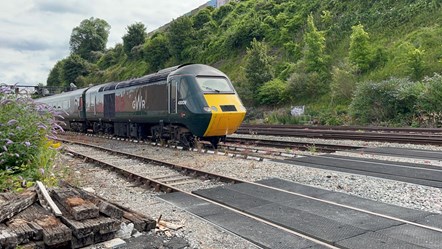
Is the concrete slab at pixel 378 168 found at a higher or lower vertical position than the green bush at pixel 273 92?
lower

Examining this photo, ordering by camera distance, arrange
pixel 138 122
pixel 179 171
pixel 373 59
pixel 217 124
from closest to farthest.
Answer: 1. pixel 179 171
2. pixel 217 124
3. pixel 138 122
4. pixel 373 59

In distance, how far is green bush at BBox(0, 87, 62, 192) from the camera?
23.1 ft

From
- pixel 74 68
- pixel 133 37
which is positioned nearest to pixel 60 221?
pixel 133 37

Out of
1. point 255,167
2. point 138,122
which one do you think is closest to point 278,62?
point 138,122

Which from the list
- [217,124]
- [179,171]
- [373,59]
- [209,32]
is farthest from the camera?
[209,32]

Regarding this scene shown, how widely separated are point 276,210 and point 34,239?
3419 millimetres

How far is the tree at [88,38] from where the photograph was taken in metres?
101

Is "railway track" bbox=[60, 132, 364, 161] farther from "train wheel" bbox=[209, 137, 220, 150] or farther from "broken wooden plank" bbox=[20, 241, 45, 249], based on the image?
"broken wooden plank" bbox=[20, 241, 45, 249]

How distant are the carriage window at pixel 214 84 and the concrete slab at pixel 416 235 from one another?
9619 millimetres

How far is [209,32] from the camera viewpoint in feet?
187

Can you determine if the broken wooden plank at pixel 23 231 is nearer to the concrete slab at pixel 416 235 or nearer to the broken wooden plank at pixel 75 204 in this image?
the broken wooden plank at pixel 75 204

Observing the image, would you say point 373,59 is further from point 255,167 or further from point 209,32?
point 209,32

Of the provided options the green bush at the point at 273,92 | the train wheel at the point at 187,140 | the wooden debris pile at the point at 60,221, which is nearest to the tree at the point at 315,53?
the green bush at the point at 273,92

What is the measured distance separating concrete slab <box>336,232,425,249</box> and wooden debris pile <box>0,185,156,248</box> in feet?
7.90
